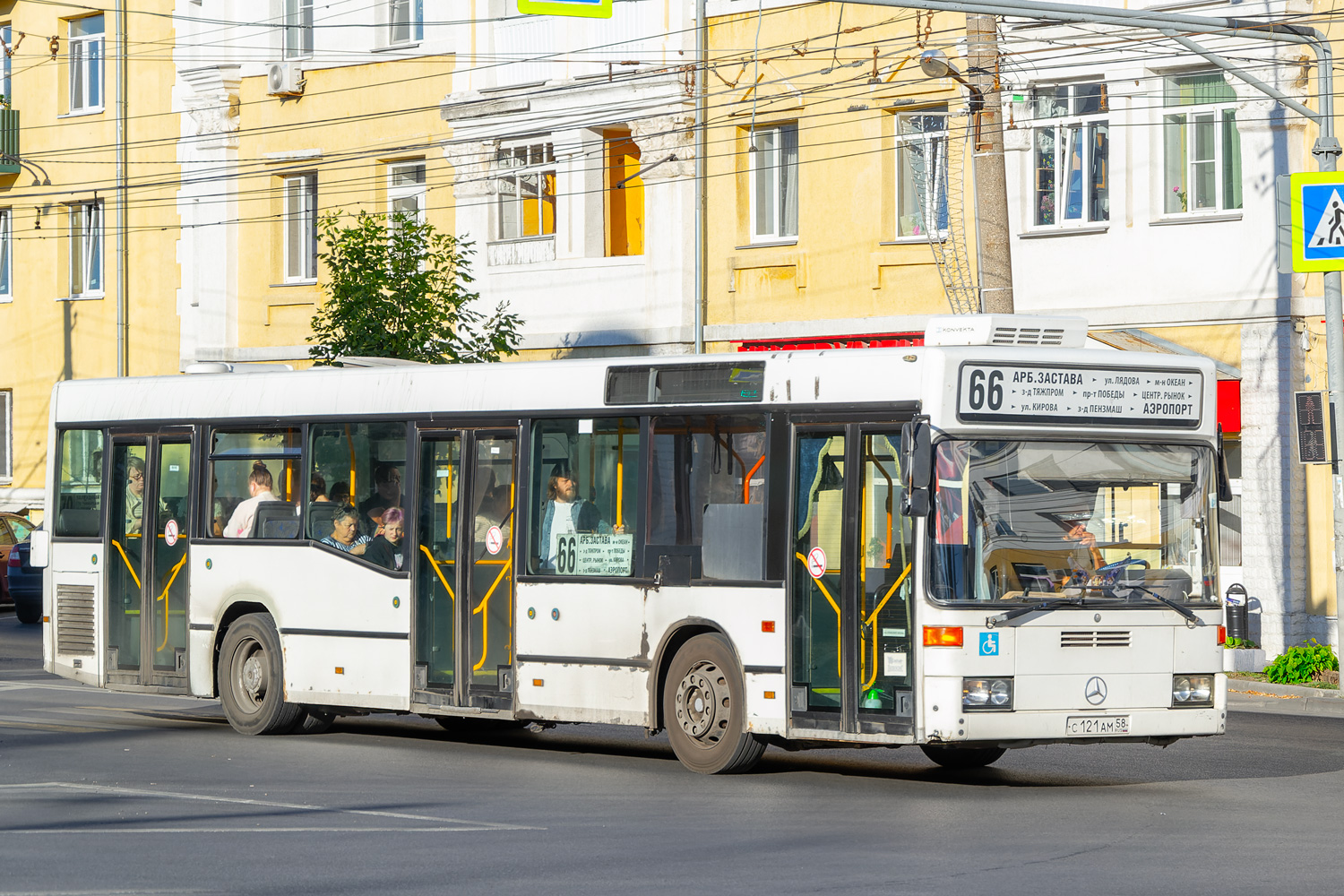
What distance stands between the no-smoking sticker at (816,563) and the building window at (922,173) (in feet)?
47.8

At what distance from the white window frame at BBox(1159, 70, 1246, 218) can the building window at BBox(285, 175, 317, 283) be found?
15.3 m

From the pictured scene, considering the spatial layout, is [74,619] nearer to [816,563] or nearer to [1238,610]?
[816,563]

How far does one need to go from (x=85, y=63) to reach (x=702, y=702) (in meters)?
30.5

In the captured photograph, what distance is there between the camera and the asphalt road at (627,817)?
955 cm

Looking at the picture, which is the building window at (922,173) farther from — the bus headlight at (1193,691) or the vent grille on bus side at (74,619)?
the bus headlight at (1193,691)

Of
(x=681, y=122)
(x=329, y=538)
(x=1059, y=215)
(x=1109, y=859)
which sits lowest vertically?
(x=1109, y=859)

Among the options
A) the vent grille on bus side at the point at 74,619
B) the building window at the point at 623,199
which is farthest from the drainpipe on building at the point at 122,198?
the vent grille on bus side at the point at 74,619

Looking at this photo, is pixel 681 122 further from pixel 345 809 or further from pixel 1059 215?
pixel 345 809

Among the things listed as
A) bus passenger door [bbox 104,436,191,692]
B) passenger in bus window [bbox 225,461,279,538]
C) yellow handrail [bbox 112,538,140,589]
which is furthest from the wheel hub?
yellow handrail [bbox 112,538,140,589]

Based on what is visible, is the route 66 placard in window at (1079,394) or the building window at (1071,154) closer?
the route 66 placard in window at (1079,394)

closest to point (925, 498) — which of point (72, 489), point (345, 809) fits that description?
point (345, 809)

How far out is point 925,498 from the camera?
1244 centimetres

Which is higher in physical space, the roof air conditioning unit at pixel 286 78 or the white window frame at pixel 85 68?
the white window frame at pixel 85 68

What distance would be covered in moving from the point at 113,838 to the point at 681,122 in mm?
20565
